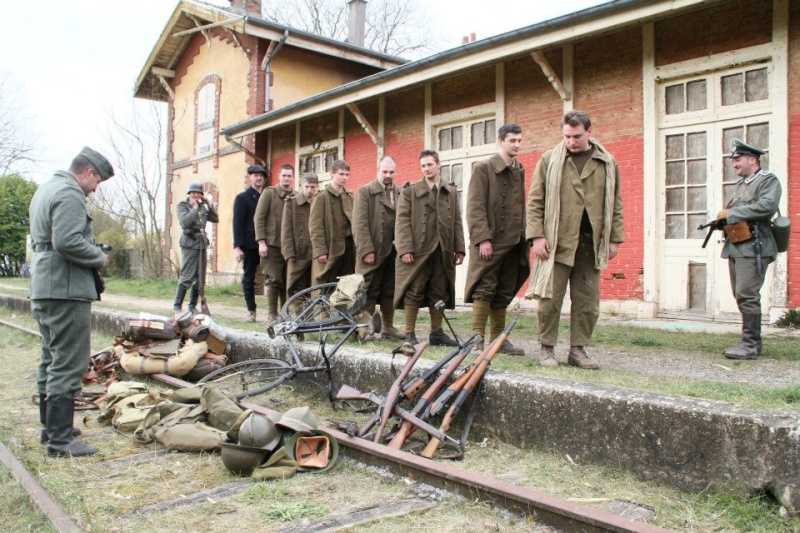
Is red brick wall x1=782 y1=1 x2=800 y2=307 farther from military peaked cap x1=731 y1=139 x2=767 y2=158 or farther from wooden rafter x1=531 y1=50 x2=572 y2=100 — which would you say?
wooden rafter x1=531 y1=50 x2=572 y2=100

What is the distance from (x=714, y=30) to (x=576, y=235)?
522 centimetres

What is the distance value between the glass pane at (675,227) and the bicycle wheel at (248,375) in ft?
19.0

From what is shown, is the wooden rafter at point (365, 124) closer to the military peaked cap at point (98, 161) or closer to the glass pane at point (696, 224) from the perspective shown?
the glass pane at point (696, 224)

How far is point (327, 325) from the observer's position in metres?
5.59

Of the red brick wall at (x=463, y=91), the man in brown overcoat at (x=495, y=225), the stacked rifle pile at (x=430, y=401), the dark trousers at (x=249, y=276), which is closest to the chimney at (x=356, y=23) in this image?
the red brick wall at (x=463, y=91)

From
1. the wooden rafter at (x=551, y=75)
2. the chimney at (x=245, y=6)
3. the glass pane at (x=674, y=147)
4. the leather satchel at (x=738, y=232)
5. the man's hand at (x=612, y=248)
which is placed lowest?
the man's hand at (x=612, y=248)

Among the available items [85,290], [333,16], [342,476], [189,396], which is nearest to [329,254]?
[189,396]

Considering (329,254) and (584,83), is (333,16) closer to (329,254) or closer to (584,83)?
(584,83)

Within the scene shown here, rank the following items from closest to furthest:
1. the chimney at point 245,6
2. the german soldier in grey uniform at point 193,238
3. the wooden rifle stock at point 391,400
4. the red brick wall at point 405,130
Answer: the wooden rifle stock at point 391,400, the german soldier in grey uniform at point 193,238, the red brick wall at point 405,130, the chimney at point 245,6

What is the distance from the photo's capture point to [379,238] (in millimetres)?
6965

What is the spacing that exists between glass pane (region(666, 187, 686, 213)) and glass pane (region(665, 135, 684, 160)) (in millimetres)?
453

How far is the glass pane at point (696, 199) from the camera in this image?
8.69 metres

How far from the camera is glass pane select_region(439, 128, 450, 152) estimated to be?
40.2ft

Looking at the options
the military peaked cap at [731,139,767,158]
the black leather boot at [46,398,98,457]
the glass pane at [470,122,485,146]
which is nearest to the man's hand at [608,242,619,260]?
the military peaked cap at [731,139,767,158]
